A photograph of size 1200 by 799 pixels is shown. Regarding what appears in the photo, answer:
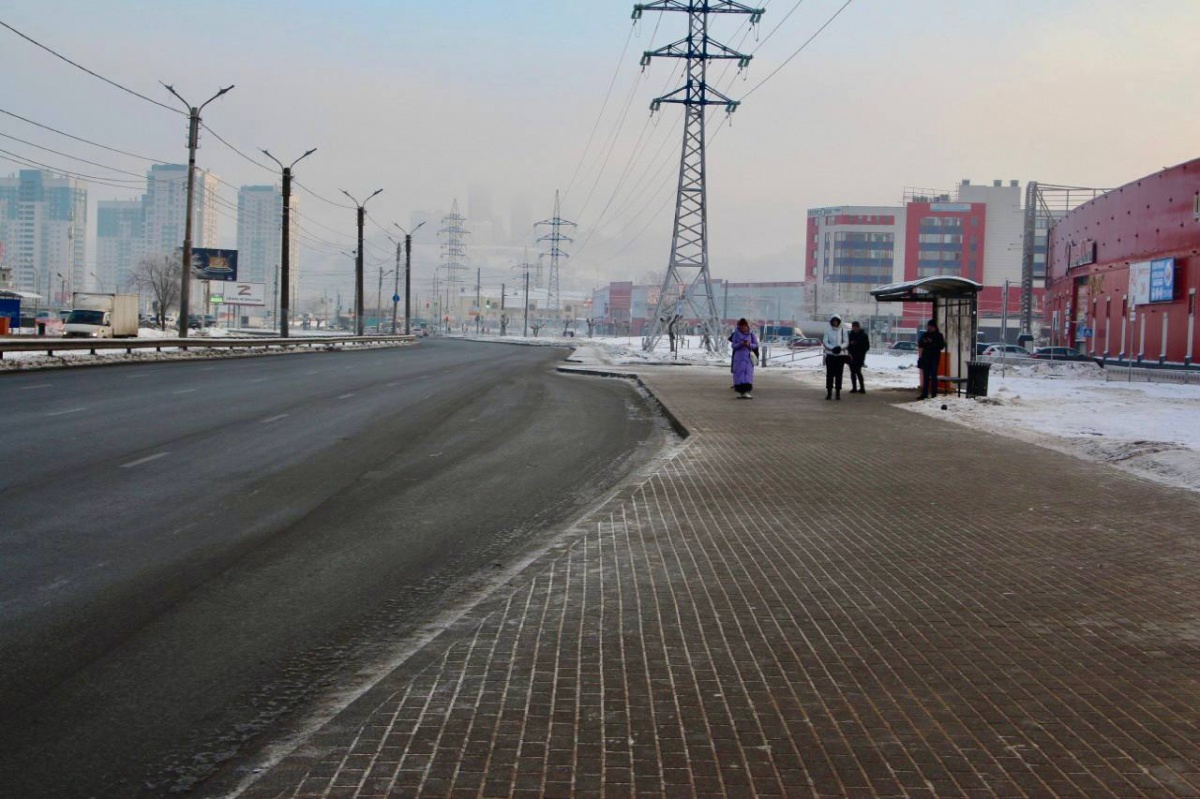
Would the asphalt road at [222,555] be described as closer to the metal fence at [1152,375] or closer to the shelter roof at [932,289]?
the shelter roof at [932,289]

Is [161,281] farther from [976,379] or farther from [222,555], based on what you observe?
[222,555]

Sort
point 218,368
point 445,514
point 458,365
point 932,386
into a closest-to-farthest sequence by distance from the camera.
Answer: point 445,514, point 932,386, point 218,368, point 458,365

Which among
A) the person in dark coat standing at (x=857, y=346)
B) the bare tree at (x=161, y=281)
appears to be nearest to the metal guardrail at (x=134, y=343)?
the person in dark coat standing at (x=857, y=346)

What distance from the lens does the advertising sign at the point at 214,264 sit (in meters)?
103

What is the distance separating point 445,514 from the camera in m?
9.36

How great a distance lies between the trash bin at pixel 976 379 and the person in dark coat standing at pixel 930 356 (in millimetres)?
741

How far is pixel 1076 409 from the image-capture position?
22.1 meters

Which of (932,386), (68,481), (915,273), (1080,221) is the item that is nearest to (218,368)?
(932,386)

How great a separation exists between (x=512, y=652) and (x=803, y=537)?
3.57 metres

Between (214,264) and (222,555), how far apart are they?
104 meters

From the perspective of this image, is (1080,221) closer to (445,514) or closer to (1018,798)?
(445,514)

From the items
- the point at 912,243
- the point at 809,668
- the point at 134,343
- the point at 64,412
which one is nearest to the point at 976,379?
the point at 64,412

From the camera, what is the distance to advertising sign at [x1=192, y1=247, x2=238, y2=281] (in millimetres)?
103062

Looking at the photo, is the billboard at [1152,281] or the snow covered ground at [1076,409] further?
the billboard at [1152,281]
